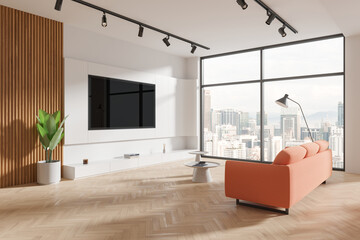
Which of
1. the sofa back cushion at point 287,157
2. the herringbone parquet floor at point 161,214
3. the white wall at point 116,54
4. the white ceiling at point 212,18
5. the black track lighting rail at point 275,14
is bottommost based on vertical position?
the herringbone parquet floor at point 161,214

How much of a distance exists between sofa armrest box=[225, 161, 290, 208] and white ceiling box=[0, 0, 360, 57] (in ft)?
8.35

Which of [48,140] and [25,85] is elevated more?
[25,85]

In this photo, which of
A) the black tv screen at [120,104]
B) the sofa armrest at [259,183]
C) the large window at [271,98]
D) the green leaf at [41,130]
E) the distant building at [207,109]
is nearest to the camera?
the sofa armrest at [259,183]

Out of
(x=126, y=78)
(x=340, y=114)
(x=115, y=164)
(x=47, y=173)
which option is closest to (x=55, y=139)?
(x=47, y=173)

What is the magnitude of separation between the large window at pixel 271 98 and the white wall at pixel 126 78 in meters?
0.67

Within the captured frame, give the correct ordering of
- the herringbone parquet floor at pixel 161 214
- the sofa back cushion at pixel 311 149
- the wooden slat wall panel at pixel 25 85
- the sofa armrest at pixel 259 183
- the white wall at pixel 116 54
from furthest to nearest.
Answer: the white wall at pixel 116 54, the wooden slat wall panel at pixel 25 85, the sofa back cushion at pixel 311 149, the sofa armrest at pixel 259 183, the herringbone parquet floor at pixel 161 214

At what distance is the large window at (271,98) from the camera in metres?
5.89

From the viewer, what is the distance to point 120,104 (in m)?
6.04

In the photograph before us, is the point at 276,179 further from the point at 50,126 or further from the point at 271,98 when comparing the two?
the point at 271,98

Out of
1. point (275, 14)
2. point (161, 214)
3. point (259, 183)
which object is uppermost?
point (275, 14)

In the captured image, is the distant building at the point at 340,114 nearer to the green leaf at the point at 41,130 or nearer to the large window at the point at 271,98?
the large window at the point at 271,98

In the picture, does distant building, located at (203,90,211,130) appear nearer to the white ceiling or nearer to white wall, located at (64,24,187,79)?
white wall, located at (64,24,187,79)

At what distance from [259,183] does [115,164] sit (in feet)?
11.0

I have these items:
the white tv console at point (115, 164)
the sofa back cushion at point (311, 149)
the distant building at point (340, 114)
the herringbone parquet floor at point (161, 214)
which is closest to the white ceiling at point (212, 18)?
the distant building at point (340, 114)
